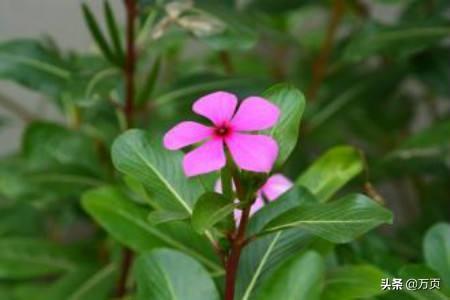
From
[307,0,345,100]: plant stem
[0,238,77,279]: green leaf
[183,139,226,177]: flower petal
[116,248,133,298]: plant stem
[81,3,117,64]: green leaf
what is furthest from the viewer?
[307,0,345,100]: plant stem

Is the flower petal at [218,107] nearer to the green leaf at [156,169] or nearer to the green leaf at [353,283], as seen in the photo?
the green leaf at [156,169]

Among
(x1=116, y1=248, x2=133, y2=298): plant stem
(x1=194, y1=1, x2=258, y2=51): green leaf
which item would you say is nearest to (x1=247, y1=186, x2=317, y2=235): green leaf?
(x1=194, y1=1, x2=258, y2=51): green leaf

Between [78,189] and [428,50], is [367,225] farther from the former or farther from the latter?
[428,50]

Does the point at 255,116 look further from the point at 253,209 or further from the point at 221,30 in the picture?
the point at 221,30

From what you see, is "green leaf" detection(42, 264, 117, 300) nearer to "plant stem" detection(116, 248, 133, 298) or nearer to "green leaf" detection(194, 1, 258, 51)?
"plant stem" detection(116, 248, 133, 298)

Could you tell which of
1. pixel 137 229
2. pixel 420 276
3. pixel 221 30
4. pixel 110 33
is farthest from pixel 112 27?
pixel 420 276

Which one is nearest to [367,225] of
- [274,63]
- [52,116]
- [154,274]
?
[154,274]

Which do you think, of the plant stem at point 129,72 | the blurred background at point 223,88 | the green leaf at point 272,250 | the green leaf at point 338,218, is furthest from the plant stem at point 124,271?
the green leaf at point 338,218
